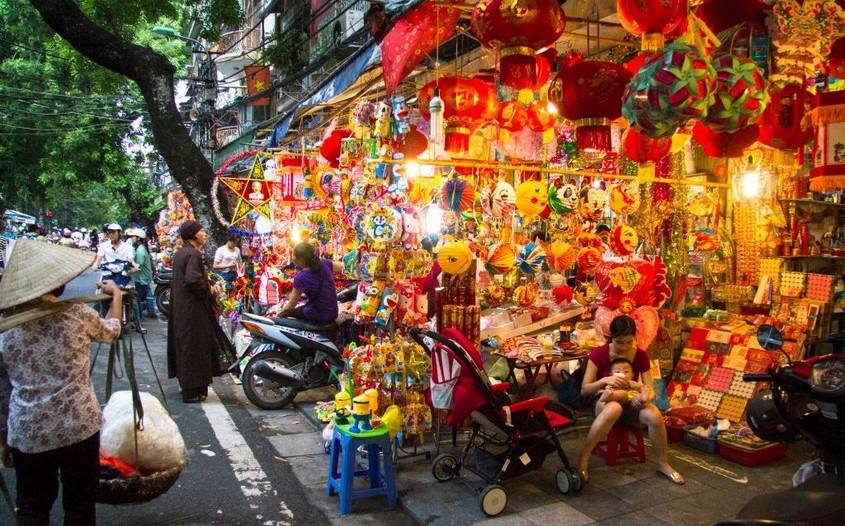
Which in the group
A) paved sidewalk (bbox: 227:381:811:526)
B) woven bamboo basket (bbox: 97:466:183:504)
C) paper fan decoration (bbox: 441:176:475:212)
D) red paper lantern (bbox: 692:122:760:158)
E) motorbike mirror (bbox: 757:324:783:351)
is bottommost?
paved sidewalk (bbox: 227:381:811:526)

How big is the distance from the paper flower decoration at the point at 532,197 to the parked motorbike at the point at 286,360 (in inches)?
102

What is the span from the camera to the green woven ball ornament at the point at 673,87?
10.5 feet

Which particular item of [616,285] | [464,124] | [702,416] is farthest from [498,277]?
[702,416]

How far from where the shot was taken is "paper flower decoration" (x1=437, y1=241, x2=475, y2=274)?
5.34 meters

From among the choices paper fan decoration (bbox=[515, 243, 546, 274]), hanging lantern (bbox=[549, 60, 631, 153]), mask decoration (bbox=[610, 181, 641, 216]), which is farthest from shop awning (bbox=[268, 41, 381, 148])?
mask decoration (bbox=[610, 181, 641, 216])

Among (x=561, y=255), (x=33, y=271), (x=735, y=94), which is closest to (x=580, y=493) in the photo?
(x=561, y=255)

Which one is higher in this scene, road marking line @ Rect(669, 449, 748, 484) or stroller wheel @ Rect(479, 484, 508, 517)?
stroller wheel @ Rect(479, 484, 508, 517)

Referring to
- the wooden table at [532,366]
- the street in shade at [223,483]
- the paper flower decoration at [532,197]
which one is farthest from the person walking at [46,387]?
the paper flower decoration at [532,197]

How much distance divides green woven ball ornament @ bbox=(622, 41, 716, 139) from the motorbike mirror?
1.34m

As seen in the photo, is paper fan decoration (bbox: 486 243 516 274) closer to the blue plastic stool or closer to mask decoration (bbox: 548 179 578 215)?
mask decoration (bbox: 548 179 578 215)

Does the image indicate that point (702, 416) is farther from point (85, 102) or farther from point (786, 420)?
point (85, 102)

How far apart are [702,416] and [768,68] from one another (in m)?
3.34

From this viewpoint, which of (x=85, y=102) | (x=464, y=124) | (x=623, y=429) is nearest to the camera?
(x=623, y=429)

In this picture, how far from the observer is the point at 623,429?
5.26m
